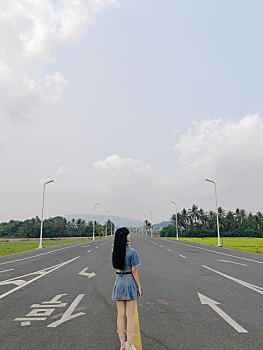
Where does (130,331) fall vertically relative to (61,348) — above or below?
above

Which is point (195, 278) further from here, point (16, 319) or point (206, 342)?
point (16, 319)

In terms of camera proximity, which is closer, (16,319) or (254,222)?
(16,319)

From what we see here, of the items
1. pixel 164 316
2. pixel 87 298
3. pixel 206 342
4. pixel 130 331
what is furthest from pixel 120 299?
pixel 87 298

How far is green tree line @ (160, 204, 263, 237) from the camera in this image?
9125 cm

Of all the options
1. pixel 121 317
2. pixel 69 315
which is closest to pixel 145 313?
pixel 69 315

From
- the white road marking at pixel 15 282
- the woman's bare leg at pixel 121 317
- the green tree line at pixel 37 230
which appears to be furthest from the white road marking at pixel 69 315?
the green tree line at pixel 37 230

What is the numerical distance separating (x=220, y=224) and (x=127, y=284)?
105m

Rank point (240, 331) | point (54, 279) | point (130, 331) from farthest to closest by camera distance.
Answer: point (54, 279) < point (240, 331) < point (130, 331)

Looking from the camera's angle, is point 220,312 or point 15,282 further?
point 15,282

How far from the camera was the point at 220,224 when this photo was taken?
10150cm

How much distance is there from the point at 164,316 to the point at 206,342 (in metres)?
1.56

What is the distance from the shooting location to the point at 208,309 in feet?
21.1

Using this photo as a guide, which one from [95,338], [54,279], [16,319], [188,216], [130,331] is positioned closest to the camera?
[130,331]

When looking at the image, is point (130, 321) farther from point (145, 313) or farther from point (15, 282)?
point (15, 282)
